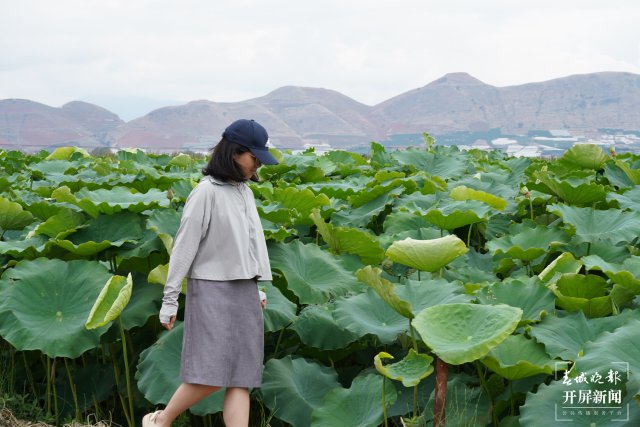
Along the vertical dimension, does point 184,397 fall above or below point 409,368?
below

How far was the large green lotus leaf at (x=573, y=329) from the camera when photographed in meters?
2.48

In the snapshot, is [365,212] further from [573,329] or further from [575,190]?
[573,329]

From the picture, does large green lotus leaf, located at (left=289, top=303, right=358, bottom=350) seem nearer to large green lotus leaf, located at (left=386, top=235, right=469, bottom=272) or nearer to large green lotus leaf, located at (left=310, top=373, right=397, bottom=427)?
large green lotus leaf, located at (left=310, top=373, right=397, bottom=427)

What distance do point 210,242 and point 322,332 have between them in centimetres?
63

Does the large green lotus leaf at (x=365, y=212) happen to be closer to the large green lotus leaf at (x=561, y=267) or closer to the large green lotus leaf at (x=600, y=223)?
the large green lotus leaf at (x=600, y=223)

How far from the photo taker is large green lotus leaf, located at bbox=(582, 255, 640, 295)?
2.63m

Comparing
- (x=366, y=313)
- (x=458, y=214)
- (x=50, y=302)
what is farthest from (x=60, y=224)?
(x=458, y=214)

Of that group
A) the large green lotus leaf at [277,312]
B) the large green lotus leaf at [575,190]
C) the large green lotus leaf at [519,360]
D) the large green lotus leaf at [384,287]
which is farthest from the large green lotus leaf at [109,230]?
the large green lotus leaf at [575,190]

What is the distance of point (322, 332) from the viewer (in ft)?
9.40

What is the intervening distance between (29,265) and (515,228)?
2.32 meters

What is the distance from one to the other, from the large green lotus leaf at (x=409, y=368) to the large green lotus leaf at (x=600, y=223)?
1476mm

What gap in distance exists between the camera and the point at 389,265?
11.6 feet

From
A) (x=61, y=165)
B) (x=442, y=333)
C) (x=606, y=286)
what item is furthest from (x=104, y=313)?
(x=61, y=165)

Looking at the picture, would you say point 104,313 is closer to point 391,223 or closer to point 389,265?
point 389,265
